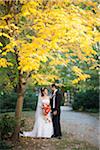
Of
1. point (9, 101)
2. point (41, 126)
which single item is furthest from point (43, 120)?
point (9, 101)

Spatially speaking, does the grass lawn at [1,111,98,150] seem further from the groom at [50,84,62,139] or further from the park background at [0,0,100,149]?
the groom at [50,84,62,139]

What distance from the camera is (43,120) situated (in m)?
6.90

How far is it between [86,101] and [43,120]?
741 centimetres

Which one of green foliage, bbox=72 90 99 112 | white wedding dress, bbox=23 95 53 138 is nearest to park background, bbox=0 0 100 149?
white wedding dress, bbox=23 95 53 138

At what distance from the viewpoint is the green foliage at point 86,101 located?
13844 mm

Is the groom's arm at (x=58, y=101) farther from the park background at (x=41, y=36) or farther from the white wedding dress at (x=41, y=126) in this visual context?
the park background at (x=41, y=36)

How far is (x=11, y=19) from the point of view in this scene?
473 cm

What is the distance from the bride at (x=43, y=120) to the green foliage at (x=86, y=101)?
700cm

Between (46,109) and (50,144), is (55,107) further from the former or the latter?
(50,144)

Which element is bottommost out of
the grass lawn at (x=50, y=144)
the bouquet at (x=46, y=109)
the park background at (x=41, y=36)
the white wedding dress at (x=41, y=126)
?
the grass lawn at (x=50, y=144)

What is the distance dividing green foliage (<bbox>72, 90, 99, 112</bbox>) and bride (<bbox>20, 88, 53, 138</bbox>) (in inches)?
276

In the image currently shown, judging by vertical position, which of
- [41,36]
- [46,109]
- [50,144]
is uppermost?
[41,36]

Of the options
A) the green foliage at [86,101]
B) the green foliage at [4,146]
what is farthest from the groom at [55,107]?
the green foliage at [86,101]

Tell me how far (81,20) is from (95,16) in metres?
0.53
